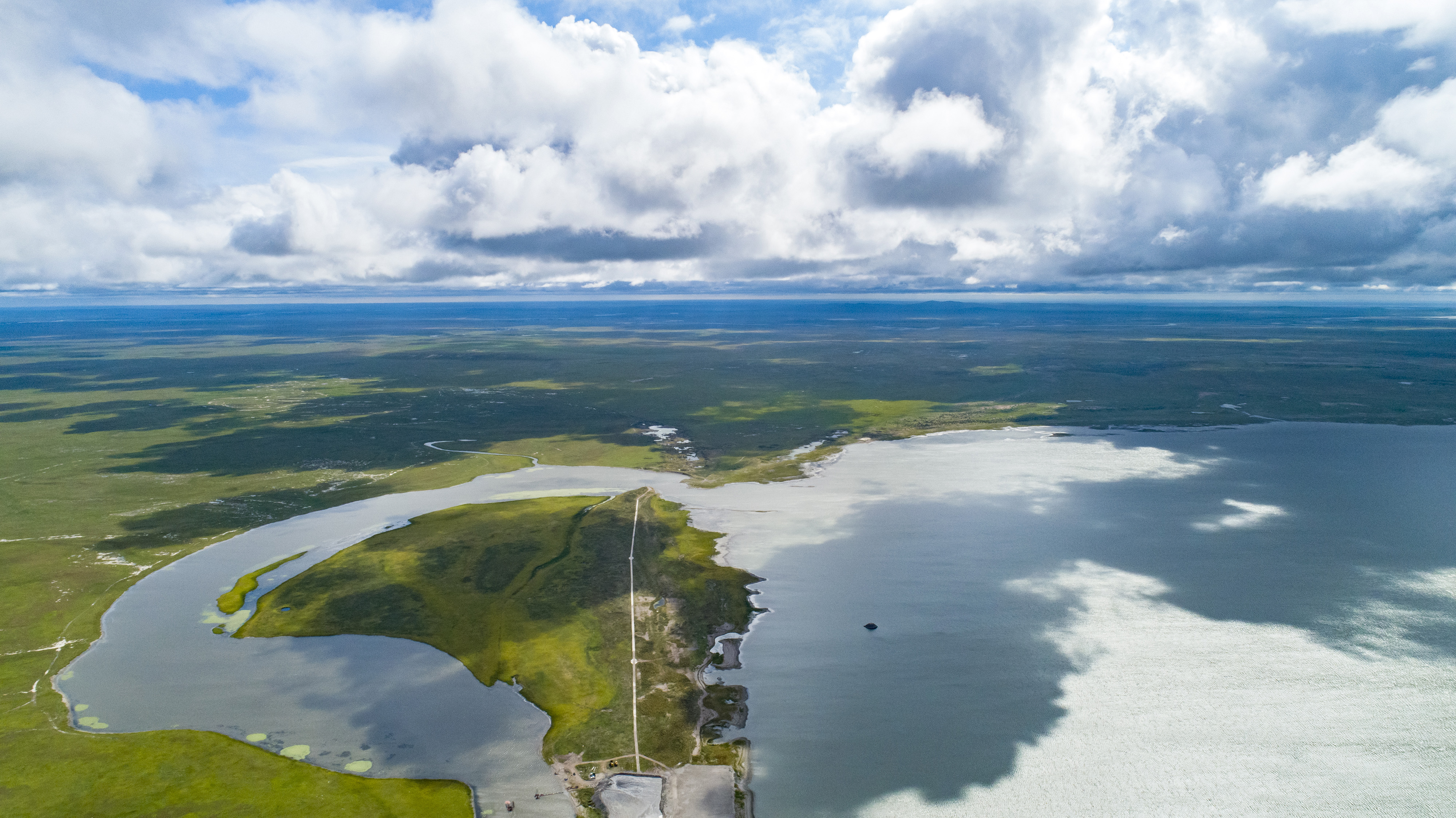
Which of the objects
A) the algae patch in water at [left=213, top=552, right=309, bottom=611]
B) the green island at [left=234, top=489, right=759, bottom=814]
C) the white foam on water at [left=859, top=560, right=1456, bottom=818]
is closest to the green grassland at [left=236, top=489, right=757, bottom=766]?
the green island at [left=234, top=489, right=759, bottom=814]

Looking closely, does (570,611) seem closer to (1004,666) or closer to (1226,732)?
(1004,666)

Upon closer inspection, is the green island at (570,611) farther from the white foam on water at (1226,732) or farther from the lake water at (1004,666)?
the white foam on water at (1226,732)

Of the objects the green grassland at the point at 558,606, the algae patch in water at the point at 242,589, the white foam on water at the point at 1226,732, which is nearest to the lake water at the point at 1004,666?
the white foam on water at the point at 1226,732

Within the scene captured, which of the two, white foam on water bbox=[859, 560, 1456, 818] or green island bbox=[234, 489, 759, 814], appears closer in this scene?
white foam on water bbox=[859, 560, 1456, 818]

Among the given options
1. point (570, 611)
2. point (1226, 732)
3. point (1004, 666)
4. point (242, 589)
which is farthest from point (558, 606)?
point (1226, 732)

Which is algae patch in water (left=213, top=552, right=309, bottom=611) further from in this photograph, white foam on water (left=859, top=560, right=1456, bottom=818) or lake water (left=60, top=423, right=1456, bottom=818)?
white foam on water (left=859, top=560, right=1456, bottom=818)

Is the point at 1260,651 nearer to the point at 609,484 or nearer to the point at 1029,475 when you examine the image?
the point at 1029,475
